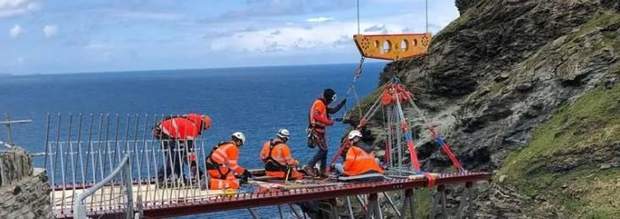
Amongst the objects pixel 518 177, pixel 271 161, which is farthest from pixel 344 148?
pixel 518 177

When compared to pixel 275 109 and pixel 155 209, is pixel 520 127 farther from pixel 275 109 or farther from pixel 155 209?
pixel 275 109

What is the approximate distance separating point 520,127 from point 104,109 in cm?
12588

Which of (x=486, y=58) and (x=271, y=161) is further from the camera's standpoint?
(x=486, y=58)

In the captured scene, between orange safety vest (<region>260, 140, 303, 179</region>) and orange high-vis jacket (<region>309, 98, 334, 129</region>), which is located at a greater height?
orange high-vis jacket (<region>309, 98, 334, 129</region>)

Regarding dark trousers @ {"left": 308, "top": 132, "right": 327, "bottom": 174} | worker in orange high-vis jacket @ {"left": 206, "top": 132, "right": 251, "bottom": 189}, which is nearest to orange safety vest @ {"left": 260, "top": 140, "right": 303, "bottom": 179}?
dark trousers @ {"left": 308, "top": 132, "right": 327, "bottom": 174}

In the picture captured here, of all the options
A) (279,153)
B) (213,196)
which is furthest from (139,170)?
(279,153)

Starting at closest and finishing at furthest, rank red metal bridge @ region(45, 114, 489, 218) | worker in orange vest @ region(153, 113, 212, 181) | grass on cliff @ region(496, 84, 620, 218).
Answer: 1. red metal bridge @ region(45, 114, 489, 218)
2. worker in orange vest @ region(153, 113, 212, 181)
3. grass on cliff @ region(496, 84, 620, 218)

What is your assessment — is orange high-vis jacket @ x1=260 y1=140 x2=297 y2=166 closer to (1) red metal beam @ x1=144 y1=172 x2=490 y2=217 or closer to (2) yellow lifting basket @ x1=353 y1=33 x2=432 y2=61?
(1) red metal beam @ x1=144 y1=172 x2=490 y2=217

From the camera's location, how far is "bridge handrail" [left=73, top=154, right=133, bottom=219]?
10992 mm

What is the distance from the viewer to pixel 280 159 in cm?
2431

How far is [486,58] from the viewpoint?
116 feet

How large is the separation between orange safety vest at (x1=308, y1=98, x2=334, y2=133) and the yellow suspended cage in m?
9.71

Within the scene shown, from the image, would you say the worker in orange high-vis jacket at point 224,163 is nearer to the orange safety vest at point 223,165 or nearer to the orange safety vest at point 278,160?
the orange safety vest at point 223,165

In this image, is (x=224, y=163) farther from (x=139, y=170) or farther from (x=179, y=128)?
(x=139, y=170)
